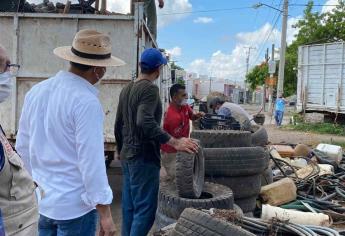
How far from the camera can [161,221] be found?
445 centimetres

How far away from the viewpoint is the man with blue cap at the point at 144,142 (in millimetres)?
4141

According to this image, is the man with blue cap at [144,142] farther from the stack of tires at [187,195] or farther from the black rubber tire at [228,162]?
the black rubber tire at [228,162]

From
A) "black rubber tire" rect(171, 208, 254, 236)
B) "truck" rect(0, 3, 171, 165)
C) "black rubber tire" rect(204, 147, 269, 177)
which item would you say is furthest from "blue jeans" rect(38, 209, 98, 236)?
"truck" rect(0, 3, 171, 165)

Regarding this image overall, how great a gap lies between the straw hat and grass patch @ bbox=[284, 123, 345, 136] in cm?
1714

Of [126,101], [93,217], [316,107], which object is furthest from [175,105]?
[316,107]

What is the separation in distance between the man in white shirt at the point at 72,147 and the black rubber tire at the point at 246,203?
2.87 meters

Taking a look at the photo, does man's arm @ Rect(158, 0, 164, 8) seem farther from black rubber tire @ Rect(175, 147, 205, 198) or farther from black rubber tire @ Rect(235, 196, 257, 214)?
black rubber tire @ Rect(175, 147, 205, 198)

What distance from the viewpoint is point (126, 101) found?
442 cm

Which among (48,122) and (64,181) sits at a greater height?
(48,122)

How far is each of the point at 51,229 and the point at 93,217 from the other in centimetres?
26

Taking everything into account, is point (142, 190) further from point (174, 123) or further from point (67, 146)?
point (67, 146)

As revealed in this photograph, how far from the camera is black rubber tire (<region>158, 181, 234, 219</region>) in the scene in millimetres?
4238

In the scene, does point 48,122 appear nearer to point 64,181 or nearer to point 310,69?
point 64,181

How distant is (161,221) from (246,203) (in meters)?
1.34
